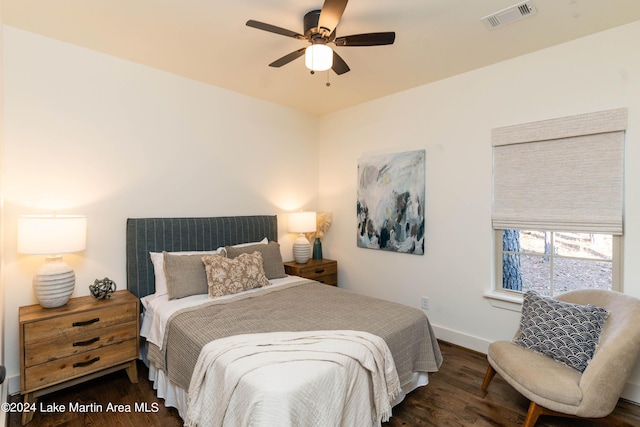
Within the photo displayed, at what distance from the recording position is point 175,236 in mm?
3033

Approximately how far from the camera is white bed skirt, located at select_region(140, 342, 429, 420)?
80.0 inches

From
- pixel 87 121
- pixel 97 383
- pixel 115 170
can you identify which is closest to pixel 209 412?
pixel 97 383

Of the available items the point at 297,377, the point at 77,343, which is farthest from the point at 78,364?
the point at 297,377

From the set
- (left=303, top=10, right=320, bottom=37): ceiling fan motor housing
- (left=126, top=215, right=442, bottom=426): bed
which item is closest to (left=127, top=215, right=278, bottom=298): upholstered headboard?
(left=126, top=215, right=442, bottom=426): bed

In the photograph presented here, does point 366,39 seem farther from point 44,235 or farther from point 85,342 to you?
point 85,342

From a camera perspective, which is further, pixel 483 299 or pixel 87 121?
pixel 483 299

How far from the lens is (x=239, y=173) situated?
365cm

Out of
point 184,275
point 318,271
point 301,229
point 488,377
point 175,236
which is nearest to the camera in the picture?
point 488,377

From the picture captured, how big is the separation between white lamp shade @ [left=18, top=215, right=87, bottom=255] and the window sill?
136 inches

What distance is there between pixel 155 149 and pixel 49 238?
48.0 inches

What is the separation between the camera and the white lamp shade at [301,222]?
3.79 metres

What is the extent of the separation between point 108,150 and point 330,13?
2.22 meters

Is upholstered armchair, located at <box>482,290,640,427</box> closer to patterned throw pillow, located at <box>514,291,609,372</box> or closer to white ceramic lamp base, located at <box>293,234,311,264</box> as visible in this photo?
patterned throw pillow, located at <box>514,291,609,372</box>

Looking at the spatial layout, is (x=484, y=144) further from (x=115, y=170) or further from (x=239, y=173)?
(x=115, y=170)
